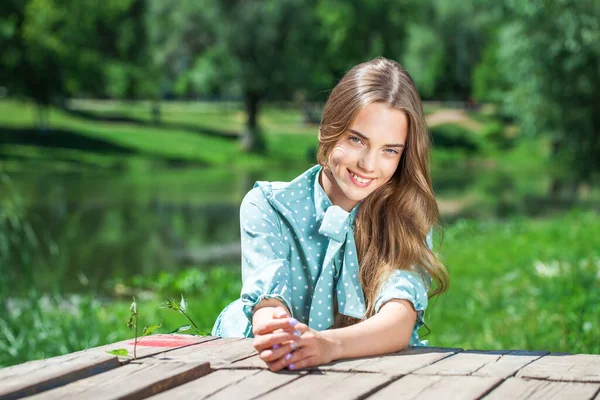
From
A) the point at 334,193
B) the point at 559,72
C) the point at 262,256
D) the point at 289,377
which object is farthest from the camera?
the point at 559,72

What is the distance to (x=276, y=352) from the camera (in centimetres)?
221

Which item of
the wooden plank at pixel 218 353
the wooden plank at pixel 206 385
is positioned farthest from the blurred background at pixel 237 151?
the wooden plank at pixel 206 385

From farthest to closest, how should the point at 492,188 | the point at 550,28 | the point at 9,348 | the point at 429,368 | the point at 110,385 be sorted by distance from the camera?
1. the point at 492,188
2. the point at 550,28
3. the point at 9,348
4. the point at 429,368
5. the point at 110,385

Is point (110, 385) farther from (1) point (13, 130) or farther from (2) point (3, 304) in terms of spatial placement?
(1) point (13, 130)

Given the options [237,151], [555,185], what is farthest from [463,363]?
[237,151]

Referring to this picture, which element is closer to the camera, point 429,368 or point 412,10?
point 429,368

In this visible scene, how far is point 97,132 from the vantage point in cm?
3519

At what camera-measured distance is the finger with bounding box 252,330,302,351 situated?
2236mm

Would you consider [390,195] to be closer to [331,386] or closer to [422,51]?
[331,386]

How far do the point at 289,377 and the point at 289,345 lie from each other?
0.35 feet

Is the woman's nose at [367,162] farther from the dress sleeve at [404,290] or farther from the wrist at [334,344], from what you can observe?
the wrist at [334,344]

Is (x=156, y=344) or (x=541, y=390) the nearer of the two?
(x=541, y=390)

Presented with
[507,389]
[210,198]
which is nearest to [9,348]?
[507,389]

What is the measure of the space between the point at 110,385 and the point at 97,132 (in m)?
34.1
